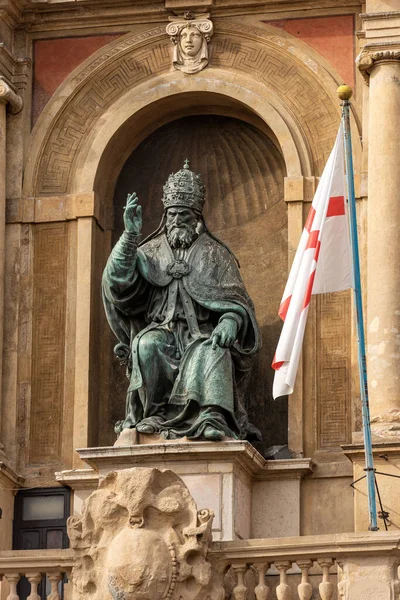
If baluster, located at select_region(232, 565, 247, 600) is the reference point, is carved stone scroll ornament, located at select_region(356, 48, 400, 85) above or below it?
above

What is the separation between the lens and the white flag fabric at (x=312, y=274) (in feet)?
49.8

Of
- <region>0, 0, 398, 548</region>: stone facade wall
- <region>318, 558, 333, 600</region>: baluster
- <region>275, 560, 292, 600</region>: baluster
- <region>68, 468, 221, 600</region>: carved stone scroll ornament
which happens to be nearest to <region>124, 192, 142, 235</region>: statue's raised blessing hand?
<region>0, 0, 398, 548</region>: stone facade wall

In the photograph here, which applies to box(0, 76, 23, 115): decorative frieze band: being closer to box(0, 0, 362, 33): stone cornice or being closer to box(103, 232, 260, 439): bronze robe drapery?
box(0, 0, 362, 33): stone cornice

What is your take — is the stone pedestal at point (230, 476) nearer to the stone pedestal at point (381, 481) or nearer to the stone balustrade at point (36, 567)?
the stone pedestal at point (381, 481)

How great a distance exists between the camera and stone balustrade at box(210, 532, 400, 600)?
45.7 ft

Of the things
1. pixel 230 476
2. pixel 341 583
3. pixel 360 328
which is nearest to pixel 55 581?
pixel 230 476

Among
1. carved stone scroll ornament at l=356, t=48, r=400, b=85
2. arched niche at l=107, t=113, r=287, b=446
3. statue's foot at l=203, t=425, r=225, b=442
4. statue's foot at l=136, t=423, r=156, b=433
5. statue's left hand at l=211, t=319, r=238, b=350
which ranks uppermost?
carved stone scroll ornament at l=356, t=48, r=400, b=85

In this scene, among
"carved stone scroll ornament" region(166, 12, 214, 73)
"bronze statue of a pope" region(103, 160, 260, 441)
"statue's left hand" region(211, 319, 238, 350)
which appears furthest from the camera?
"carved stone scroll ornament" region(166, 12, 214, 73)

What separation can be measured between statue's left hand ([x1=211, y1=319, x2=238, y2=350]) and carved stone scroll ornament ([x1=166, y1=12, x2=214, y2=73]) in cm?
241

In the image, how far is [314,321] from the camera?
17.2 m

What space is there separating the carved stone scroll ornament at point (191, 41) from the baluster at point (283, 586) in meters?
5.04

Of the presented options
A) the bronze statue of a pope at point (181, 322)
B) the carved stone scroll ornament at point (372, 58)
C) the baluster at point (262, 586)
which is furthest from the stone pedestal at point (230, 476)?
the carved stone scroll ornament at point (372, 58)

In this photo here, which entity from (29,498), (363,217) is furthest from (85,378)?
(363,217)

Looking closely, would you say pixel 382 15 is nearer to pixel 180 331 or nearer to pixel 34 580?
pixel 180 331
